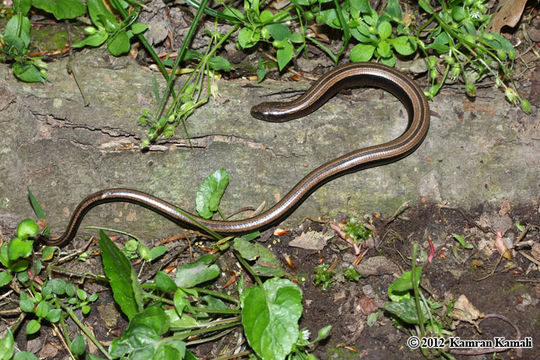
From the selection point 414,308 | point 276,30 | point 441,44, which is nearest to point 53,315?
point 414,308

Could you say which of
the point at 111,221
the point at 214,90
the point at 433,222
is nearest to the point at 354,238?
the point at 433,222

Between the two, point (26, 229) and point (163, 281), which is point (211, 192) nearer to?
point (163, 281)

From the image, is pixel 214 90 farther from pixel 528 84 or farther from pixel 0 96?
pixel 528 84

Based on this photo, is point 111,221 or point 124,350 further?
point 111,221

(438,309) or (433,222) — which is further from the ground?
(433,222)

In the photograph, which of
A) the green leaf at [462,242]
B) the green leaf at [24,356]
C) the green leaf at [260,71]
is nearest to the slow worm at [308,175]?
the green leaf at [260,71]

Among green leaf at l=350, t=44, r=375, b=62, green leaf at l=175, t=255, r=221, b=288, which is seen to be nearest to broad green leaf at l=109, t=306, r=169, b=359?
green leaf at l=175, t=255, r=221, b=288

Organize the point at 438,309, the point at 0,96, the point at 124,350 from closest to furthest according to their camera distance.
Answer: the point at 124,350 → the point at 438,309 → the point at 0,96

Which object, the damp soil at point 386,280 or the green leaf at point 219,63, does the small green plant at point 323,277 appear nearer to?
the damp soil at point 386,280
